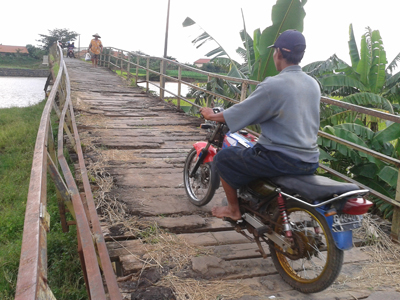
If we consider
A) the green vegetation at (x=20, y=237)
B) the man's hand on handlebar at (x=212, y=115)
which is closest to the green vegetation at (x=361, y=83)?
the man's hand on handlebar at (x=212, y=115)

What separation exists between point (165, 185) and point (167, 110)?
219 inches

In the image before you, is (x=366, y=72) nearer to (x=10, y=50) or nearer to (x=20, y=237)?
(x=20, y=237)

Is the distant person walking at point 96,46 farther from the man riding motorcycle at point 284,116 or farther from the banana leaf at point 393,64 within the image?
the man riding motorcycle at point 284,116

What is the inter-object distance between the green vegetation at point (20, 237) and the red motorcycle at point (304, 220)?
6.16 feet

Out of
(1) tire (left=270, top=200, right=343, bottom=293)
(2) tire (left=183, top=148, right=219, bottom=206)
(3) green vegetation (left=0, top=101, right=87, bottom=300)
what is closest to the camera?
(1) tire (left=270, top=200, right=343, bottom=293)

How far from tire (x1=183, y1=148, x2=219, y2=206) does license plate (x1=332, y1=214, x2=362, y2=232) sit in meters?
1.48

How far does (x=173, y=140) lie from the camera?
7.00m

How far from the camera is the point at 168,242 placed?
3314mm

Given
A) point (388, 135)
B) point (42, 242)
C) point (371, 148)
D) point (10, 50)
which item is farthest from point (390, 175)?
point (10, 50)

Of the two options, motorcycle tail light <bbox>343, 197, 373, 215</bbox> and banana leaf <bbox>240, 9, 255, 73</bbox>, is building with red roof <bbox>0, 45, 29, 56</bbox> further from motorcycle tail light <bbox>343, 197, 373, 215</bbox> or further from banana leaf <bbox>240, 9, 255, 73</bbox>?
motorcycle tail light <bbox>343, 197, 373, 215</bbox>

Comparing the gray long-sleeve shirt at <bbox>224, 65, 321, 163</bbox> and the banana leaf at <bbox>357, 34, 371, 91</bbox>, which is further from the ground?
the banana leaf at <bbox>357, 34, 371, 91</bbox>

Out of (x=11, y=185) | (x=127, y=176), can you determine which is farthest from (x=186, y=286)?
(x=11, y=185)

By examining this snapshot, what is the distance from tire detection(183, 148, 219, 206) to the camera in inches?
150

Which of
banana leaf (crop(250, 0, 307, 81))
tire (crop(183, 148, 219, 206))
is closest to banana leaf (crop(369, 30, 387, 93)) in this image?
banana leaf (crop(250, 0, 307, 81))
